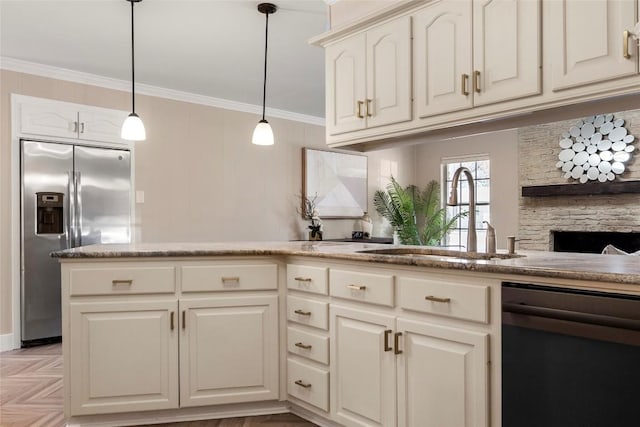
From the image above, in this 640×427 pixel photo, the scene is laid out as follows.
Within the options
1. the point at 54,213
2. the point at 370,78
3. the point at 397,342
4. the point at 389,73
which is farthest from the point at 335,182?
the point at 397,342

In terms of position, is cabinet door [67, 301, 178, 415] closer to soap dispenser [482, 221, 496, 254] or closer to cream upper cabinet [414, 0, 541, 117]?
soap dispenser [482, 221, 496, 254]

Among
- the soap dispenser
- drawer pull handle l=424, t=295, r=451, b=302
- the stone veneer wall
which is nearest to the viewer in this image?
drawer pull handle l=424, t=295, r=451, b=302

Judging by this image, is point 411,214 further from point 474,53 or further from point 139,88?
point 474,53

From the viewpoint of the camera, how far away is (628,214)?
526 cm

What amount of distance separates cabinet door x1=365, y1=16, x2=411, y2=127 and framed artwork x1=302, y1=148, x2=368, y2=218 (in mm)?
3560

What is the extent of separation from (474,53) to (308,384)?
1.77m

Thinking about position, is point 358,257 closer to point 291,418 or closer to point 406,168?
point 291,418

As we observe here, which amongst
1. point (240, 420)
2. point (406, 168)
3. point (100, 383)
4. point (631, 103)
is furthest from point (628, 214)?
point (100, 383)

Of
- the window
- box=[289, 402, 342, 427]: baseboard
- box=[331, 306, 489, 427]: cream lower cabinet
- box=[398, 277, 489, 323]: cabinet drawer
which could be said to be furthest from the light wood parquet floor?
the window

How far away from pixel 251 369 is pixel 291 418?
1.10 ft

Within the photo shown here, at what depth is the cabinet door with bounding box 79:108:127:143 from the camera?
450 cm

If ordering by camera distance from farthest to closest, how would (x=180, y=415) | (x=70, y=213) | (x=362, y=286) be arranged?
(x=70, y=213), (x=180, y=415), (x=362, y=286)

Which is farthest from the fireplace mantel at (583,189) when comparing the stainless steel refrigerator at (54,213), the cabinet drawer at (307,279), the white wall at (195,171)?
the stainless steel refrigerator at (54,213)

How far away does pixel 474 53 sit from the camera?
2.21 meters
